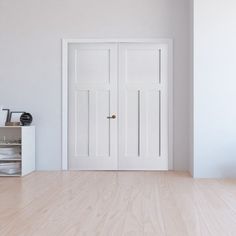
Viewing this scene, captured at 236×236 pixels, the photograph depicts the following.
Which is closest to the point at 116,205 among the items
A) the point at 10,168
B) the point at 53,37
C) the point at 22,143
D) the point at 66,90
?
the point at 22,143

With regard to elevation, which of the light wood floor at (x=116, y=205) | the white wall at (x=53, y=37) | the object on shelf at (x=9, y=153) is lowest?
the light wood floor at (x=116, y=205)

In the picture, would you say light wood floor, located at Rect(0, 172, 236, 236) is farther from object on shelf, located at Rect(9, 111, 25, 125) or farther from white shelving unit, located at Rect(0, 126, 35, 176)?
object on shelf, located at Rect(9, 111, 25, 125)

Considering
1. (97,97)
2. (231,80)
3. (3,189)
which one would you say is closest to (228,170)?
(231,80)

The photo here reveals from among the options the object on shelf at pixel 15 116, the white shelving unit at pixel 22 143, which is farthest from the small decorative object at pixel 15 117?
the white shelving unit at pixel 22 143

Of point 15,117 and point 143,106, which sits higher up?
point 143,106

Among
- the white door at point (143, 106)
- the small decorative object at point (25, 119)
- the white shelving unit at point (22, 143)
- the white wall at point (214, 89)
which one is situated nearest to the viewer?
the white wall at point (214, 89)

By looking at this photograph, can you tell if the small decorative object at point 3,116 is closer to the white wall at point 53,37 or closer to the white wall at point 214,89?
the white wall at point 53,37

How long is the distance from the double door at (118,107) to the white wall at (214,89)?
744mm

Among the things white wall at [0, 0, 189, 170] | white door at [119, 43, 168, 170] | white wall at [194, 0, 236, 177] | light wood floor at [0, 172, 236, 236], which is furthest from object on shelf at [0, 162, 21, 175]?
white wall at [194, 0, 236, 177]

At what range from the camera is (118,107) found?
5984 millimetres

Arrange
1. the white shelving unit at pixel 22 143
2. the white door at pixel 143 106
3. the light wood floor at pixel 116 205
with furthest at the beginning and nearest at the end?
the white door at pixel 143 106
the white shelving unit at pixel 22 143
the light wood floor at pixel 116 205

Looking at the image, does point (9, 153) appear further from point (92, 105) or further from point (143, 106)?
point (143, 106)

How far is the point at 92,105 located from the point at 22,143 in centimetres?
123

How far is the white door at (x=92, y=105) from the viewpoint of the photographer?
235 inches
